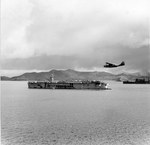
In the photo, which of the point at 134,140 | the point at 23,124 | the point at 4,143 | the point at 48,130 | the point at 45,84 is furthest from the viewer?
the point at 45,84

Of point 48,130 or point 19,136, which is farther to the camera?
point 48,130

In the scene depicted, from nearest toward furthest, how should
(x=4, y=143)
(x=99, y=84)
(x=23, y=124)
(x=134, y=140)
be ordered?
(x=4, y=143) → (x=134, y=140) → (x=23, y=124) → (x=99, y=84)

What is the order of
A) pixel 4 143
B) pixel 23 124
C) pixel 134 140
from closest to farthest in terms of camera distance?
pixel 4 143 < pixel 134 140 < pixel 23 124

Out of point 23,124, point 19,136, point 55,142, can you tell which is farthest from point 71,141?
point 23,124

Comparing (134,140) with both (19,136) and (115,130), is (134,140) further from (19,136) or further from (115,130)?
(19,136)

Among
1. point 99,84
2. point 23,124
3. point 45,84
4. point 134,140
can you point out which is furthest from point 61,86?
point 134,140

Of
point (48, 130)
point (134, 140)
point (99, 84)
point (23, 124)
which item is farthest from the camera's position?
point (99, 84)

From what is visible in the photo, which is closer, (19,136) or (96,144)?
(96,144)

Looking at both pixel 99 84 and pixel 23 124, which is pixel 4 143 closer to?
pixel 23 124
